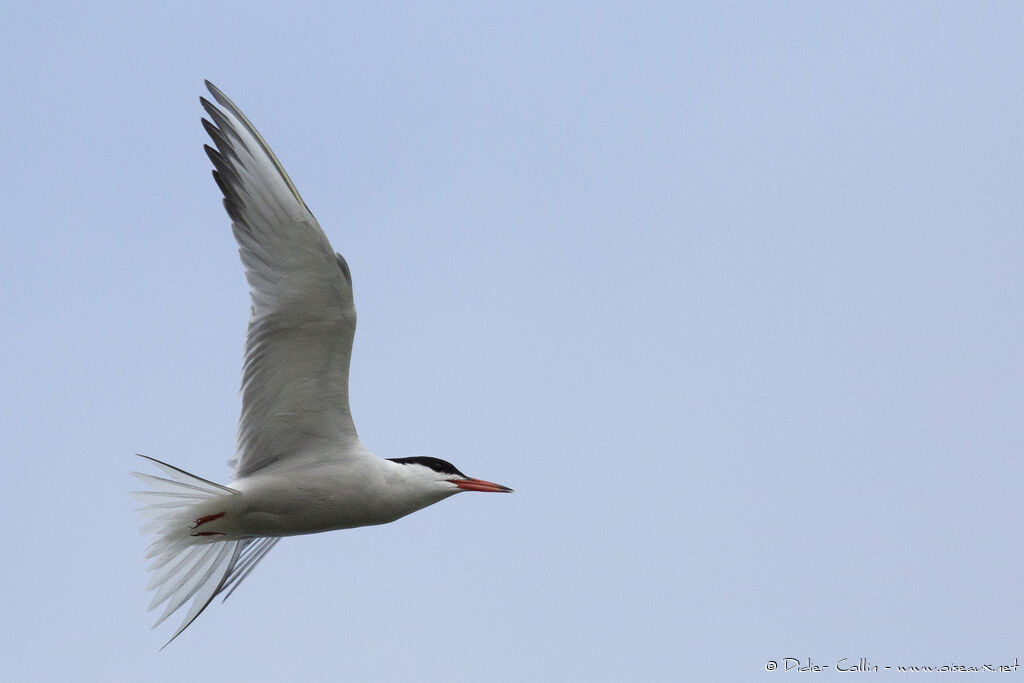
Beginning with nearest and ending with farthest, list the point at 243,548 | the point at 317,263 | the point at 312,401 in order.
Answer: the point at 317,263 < the point at 312,401 < the point at 243,548

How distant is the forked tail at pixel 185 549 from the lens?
23.3 feet

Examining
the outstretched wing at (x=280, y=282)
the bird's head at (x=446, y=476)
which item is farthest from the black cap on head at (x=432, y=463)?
the outstretched wing at (x=280, y=282)

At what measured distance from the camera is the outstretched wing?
6773mm

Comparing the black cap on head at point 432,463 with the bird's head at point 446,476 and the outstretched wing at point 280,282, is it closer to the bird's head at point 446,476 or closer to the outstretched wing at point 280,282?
the bird's head at point 446,476

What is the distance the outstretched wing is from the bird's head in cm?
59

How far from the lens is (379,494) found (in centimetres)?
741

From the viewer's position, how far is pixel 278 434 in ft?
24.5

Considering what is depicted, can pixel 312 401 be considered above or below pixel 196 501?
above

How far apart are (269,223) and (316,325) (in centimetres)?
60

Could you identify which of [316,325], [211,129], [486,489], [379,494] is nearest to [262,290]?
[316,325]

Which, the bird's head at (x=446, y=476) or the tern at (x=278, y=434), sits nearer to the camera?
the tern at (x=278, y=434)

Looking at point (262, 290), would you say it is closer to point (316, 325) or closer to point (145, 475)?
point (316, 325)

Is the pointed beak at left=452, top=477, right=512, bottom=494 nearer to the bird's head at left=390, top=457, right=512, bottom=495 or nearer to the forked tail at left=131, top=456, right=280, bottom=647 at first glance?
the bird's head at left=390, top=457, right=512, bottom=495

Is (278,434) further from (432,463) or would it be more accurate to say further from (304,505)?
(432,463)
